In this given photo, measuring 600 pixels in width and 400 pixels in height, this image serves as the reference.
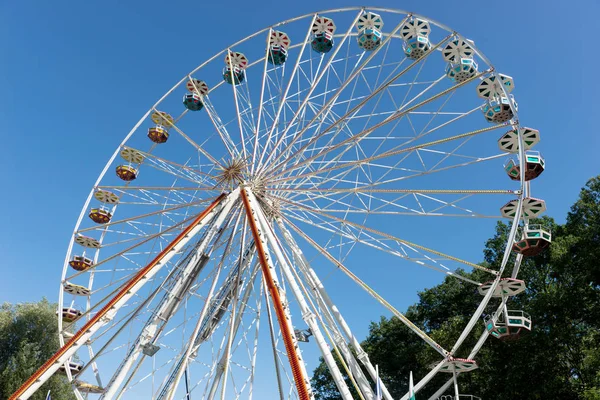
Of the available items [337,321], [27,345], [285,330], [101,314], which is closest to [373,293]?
[337,321]

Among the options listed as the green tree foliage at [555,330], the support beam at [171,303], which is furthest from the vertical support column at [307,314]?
the green tree foliage at [555,330]

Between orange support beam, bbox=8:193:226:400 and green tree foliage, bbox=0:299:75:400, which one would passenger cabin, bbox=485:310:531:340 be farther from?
green tree foliage, bbox=0:299:75:400

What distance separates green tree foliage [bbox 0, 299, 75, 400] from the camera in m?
31.5

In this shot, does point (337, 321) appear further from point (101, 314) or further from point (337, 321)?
point (101, 314)

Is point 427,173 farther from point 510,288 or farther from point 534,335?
point 534,335

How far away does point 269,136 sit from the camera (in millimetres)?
17484

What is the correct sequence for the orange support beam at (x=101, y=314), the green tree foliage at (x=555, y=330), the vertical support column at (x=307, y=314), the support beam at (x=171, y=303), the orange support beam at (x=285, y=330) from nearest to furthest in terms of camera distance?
the orange support beam at (x=285, y=330)
the vertical support column at (x=307, y=314)
the orange support beam at (x=101, y=314)
the support beam at (x=171, y=303)
the green tree foliage at (x=555, y=330)

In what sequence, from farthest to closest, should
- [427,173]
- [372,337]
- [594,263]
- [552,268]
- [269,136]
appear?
[372,337]
[552,268]
[594,263]
[269,136]
[427,173]

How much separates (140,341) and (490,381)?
849 inches

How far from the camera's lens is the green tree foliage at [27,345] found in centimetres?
3153

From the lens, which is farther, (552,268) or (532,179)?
(552,268)

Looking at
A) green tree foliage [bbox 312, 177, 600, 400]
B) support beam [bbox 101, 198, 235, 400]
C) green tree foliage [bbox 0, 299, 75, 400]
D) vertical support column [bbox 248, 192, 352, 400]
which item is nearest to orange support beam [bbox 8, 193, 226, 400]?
support beam [bbox 101, 198, 235, 400]

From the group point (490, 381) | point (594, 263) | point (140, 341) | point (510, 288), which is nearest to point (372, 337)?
point (490, 381)

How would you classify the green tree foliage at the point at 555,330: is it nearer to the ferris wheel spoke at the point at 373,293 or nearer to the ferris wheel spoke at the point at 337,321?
the ferris wheel spoke at the point at 373,293
